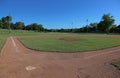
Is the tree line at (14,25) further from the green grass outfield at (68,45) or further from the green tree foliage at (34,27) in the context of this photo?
the green grass outfield at (68,45)

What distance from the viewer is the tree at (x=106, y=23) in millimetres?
75375

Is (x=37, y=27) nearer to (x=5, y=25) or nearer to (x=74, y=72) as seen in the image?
(x=5, y=25)

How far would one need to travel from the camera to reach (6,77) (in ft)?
16.6

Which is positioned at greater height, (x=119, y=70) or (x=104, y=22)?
(x=104, y=22)

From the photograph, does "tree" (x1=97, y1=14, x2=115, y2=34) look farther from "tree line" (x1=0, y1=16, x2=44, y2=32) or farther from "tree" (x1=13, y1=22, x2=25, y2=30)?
"tree" (x1=13, y1=22, x2=25, y2=30)

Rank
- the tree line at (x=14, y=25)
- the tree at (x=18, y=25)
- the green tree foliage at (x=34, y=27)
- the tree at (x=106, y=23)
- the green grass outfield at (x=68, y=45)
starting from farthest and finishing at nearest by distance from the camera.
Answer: the green tree foliage at (x=34, y=27) < the tree at (x=18, y=25) < the tree line at (x=14, y=25) < the tree at (x=106, y=23) < the green grass outfield at (x=68, y=45)

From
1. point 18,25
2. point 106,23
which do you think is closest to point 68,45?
point 106,23

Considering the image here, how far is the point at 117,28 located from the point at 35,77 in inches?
2947

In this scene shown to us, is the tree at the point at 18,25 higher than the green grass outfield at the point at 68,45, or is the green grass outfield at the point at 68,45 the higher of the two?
the tree at the point at 18,25

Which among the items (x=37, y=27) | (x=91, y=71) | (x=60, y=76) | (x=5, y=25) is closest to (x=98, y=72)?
(x=91, y=71)

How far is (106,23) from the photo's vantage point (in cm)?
7638

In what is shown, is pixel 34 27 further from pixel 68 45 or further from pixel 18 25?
pixel 68 45

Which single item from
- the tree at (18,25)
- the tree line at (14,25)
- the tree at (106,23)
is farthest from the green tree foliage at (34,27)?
the tree at (106,23)

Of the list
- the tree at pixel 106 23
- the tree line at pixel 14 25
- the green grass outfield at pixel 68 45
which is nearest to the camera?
the green grass outfield at pixel 68 45
